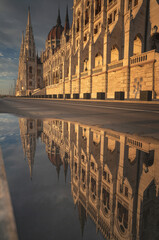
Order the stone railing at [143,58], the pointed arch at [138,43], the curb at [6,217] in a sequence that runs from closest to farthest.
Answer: the curb at [6,217] < the stone railing at [143,58] < the pointed arch at [138,43]

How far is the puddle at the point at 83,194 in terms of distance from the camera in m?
0.68

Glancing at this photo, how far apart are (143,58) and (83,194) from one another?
1938 cm

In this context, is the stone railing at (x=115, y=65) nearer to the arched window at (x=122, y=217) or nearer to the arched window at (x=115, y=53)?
the arched window at (x=115, y=53)

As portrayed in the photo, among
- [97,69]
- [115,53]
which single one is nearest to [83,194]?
[97,69]

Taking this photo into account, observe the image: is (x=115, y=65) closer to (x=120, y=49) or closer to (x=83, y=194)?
(x=120, y=49)

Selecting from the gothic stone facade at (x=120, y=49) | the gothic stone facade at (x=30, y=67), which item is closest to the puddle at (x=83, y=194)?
the gothic stone facade at (x=120, y=49)

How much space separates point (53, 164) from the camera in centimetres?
139

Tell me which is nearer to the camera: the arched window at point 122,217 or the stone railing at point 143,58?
the arched window at point 122,217

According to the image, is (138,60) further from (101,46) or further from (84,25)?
(84,25)

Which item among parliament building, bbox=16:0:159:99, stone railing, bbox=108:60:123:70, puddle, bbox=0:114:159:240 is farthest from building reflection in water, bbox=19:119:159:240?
stone railing, bbox=108:60:123:70

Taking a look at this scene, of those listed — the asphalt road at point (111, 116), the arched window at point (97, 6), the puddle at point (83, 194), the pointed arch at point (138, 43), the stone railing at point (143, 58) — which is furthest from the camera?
the arched window at point (97, 6)

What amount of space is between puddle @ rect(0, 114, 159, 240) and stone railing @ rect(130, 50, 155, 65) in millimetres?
17650

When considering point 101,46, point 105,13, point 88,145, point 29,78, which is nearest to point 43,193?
point 88,145

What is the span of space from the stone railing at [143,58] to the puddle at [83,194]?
57.9ft
